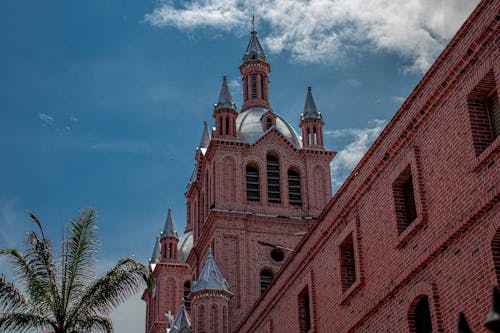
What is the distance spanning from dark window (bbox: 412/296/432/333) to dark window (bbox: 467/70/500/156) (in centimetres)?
409

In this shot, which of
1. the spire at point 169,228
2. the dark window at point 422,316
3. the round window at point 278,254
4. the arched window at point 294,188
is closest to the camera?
the dark window at point 422,316

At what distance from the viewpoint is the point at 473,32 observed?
58.1ft

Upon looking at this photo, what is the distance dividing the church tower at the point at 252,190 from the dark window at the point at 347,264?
1725 cm

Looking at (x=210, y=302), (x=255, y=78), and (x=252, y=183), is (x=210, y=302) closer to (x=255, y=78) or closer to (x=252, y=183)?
(x=252, y=183)

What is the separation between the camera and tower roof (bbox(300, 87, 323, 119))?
52562 mm

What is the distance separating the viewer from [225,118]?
51219 millimetres

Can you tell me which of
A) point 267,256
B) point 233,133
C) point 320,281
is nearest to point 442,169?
point 320,281

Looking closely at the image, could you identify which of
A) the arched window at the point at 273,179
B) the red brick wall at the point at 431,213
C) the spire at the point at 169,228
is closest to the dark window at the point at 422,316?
the red brick wall at the point at 431,213

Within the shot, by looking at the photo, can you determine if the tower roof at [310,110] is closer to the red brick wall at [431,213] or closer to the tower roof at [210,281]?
the tower roof at [210,281]

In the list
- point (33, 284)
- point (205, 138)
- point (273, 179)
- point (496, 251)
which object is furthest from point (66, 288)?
point (205, 138)

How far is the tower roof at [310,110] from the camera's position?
172 feet

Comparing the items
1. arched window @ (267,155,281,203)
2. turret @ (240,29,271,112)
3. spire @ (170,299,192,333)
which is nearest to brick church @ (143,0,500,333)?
spire @ (170,299,192,333)

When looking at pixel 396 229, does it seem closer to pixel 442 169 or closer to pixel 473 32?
pixel 442 169

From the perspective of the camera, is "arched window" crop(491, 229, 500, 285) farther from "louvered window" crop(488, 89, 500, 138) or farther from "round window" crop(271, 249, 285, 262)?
"round window" crop(271, 249, 285, 262)
